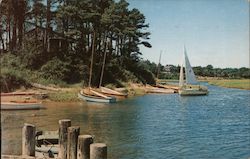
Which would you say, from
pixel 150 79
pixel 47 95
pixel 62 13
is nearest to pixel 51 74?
pixel 47 95

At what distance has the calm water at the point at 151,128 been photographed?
4.56 m

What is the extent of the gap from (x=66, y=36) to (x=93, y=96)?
1.60m

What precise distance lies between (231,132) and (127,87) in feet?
7.52

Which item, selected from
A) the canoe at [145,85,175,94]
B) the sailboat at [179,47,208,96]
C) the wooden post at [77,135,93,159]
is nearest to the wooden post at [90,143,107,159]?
the wooden post at [77,135,93,159]

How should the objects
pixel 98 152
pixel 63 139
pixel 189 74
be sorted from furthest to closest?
pixel 189 74, pixel 63 139, pixel 98 152

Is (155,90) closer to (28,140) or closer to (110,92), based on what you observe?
(110,92)

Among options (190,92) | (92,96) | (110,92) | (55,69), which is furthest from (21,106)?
(190,92)

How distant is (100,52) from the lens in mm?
6094

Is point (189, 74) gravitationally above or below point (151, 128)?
above

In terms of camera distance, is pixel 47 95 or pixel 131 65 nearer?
pixel 47 95

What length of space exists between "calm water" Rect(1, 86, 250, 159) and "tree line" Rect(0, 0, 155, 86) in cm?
67

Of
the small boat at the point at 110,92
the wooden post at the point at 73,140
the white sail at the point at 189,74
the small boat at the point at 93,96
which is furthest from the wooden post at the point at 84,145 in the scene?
the white sail at the point at 189,74

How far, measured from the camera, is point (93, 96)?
7109mm

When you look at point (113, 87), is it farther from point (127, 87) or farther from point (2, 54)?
point (2, 54)
